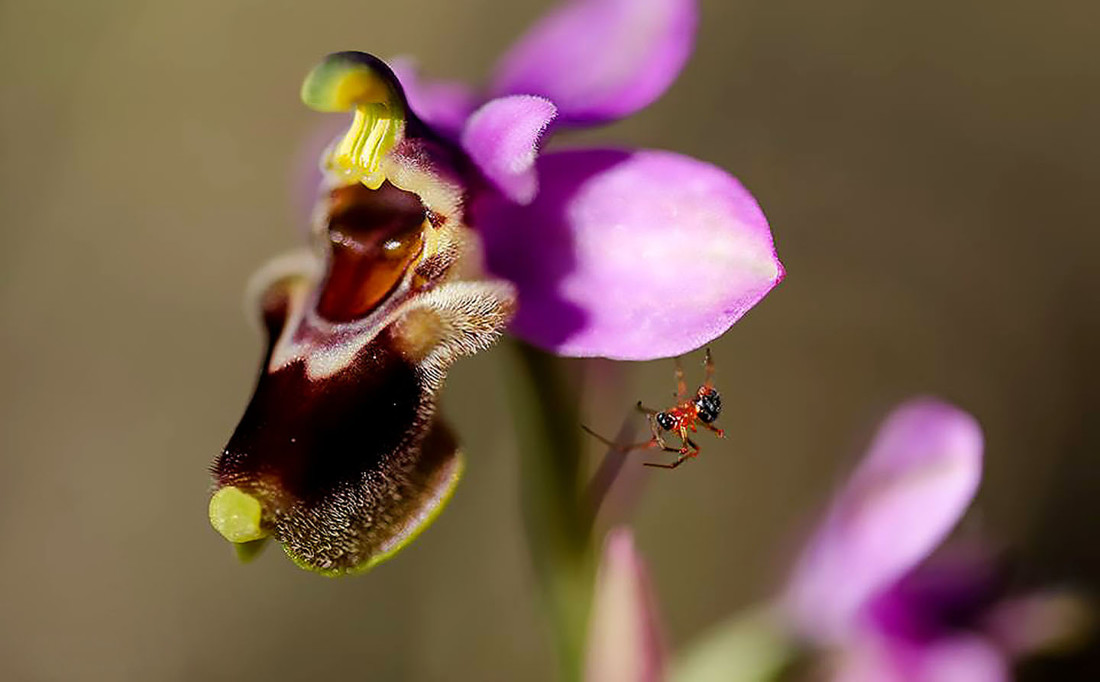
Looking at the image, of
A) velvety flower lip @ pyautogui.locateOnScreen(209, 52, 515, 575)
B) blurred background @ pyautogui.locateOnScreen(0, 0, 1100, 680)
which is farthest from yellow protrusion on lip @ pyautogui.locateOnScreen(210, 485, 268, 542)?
blurred background @ pyautogui.locateOnScreen(0, 0, 1100, 680)

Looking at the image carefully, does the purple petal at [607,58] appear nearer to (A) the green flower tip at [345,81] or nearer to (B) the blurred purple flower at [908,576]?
(A) the green flower tip at [345,81]

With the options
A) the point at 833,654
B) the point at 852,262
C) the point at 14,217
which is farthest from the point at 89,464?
the point at 833,654

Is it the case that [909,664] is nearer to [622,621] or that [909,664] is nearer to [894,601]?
[894,601]

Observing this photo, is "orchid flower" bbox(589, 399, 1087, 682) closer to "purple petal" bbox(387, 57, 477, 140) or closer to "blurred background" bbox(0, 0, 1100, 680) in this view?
"purple petal" bbox(387, 57, 477, 140)

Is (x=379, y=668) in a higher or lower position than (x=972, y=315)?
lower

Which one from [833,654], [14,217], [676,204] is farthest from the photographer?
[14,217]

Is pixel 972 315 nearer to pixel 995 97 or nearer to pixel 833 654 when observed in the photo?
pixel 995 97

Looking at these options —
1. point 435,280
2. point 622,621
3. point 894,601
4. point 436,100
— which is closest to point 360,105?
point 435,280
